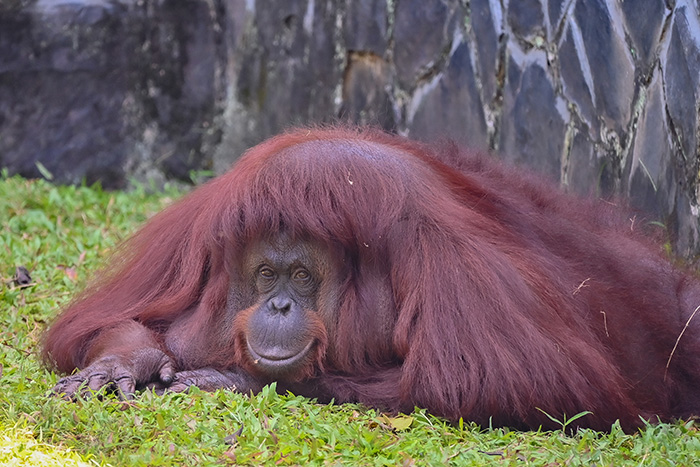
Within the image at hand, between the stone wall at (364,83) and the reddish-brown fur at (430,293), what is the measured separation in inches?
25.4

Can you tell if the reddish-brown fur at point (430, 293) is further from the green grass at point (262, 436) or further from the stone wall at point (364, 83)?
the stone wall at point (364, 83)

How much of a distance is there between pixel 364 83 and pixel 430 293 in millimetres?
3198

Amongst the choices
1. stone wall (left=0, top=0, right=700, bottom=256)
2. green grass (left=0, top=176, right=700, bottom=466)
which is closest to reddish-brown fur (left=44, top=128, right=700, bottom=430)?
green grass (left=0, top=176, right=700, bottom=466)

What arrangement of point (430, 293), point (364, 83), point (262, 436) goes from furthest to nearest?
1. point (364, 83)
2. point (430, 293)
3. point (262, 436)

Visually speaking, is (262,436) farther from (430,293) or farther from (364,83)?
(364,83)

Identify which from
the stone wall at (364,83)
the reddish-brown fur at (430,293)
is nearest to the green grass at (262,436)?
the reddish-brown fur at (430,293)

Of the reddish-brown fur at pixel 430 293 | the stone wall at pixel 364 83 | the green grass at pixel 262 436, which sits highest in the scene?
the stone wall at pixel 364 83

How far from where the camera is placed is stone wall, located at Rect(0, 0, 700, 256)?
151 inches

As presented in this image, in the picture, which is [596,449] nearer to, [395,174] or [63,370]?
[395,174]

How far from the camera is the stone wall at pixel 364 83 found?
12.6 ft

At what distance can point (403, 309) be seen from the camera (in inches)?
118

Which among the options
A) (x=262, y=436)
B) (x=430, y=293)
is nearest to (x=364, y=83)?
(x=430, y=293)

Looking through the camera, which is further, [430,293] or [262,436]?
[430,293]

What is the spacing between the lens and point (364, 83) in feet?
19.5
